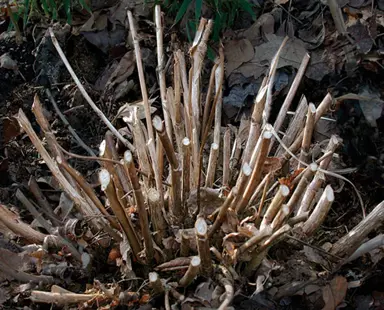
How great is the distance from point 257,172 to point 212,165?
19 centimetres

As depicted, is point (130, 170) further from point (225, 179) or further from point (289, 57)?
point (289, 57)

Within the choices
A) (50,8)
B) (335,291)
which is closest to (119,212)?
(335,291)

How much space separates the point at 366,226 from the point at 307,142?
0.79ft

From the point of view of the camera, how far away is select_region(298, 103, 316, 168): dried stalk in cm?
134

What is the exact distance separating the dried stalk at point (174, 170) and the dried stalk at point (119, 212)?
4.9 inches

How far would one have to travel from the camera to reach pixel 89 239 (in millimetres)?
1427

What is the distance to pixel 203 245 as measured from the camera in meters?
1.17

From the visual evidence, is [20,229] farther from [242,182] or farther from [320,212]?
[320,212]

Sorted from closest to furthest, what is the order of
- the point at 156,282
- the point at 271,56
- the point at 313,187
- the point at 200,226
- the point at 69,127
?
the point at 200,226 < the point at 156,282 < the point at 313,187 < the point at 69,127 < the point at 271,56

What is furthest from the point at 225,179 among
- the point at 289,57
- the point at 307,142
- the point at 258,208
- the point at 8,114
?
the point at 8,114

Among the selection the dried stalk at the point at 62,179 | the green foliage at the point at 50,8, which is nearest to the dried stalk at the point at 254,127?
the dried stalk at the point at 62,179

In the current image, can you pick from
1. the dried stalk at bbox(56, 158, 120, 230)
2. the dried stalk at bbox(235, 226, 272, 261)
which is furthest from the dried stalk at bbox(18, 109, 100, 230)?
the dried stalk at bbox(235, 226, 272, 261)

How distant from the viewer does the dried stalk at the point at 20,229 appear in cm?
137

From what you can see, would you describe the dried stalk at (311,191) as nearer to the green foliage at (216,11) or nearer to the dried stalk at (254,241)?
the dried stalk at (254,241)
